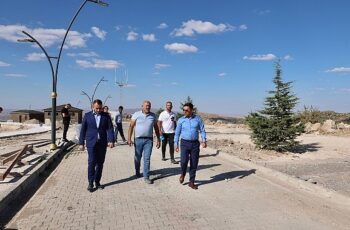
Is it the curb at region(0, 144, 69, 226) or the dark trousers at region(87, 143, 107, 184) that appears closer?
the curb at region(0, 144, 69, 226)

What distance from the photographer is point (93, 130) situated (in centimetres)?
821

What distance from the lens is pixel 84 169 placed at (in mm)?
11266

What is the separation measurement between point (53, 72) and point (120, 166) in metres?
5.57

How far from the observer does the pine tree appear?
17.5 metres

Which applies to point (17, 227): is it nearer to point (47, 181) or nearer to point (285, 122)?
point (47, 181)

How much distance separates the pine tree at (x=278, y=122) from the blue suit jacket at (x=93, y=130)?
34.4ft

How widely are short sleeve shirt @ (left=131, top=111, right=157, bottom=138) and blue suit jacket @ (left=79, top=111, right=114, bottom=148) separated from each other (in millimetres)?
676

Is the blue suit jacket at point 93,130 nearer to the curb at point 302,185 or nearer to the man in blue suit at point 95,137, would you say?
the man in blue suit at point 95,137

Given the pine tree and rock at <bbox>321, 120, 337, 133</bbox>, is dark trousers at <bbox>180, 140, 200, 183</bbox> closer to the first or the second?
the pine tree

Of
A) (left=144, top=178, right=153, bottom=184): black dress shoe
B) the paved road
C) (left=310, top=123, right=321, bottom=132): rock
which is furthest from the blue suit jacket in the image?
(left=310, top=123, right=321, bottom=132): rock

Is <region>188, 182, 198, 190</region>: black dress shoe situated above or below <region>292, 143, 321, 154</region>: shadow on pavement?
above

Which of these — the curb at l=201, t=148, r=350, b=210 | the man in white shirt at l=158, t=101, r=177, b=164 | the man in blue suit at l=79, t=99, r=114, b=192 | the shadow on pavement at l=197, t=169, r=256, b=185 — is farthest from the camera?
the man in white shirt at l=158, t=101, r=177, b=164

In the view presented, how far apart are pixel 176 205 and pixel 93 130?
238 centimetres

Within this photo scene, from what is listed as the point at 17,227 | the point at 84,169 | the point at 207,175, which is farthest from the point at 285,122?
the point at 17,227
